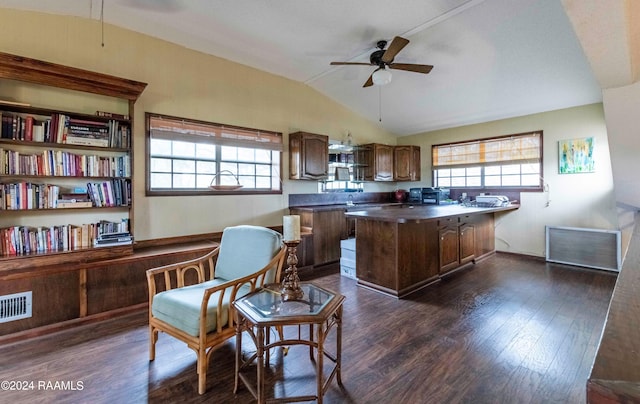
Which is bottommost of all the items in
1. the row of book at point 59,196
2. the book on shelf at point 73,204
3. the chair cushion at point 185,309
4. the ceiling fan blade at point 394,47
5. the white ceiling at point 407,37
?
the chair cushion at point 185,309

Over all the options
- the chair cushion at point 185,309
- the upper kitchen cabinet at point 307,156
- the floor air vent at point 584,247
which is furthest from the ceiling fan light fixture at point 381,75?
the floor air vent at point 584,247

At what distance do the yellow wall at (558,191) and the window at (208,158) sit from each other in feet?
13.0

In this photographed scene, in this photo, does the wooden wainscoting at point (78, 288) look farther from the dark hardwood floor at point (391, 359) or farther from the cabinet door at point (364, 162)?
the cabinet door at point (364, 162)

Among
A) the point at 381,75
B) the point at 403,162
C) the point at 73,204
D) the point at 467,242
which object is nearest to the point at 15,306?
the point at 73,204

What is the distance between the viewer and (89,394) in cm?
169

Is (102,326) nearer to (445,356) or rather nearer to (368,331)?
(368,331)

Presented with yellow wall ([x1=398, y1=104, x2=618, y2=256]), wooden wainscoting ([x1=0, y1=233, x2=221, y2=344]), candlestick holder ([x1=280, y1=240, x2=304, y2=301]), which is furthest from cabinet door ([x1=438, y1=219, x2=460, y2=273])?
wooden wainscoting ([x1=0, y1=233, x2=221, y2=344])

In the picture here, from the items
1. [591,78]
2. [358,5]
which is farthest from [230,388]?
[591,78]

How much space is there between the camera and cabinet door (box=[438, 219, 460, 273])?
12.2ft

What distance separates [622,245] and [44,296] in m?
6.67

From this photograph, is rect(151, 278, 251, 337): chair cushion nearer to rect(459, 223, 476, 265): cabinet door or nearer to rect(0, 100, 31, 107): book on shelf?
rect(0, 100, 31, 107): book on shelf

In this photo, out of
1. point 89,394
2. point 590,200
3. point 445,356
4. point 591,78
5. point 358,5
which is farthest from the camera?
point 590,200

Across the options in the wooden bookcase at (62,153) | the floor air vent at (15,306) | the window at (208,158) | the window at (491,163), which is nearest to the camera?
the floor air vent at (15,306)

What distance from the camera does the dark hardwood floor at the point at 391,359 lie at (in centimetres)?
169
